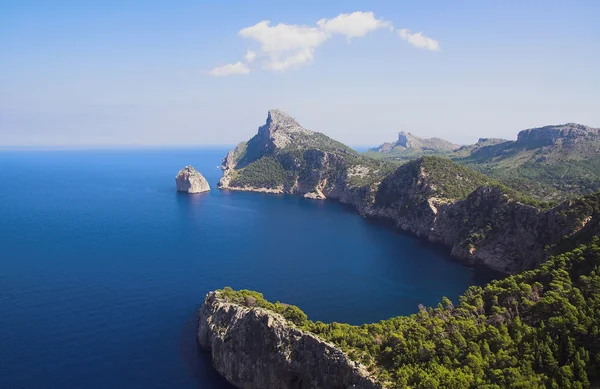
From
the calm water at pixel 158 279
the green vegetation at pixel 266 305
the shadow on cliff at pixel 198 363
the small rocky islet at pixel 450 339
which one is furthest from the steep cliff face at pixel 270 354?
the calm water at pixel 158 279

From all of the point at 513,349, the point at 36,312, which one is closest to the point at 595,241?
the point at 513,349

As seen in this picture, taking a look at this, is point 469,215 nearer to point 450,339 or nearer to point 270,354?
point 450,339

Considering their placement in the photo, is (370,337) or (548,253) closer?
(370,337)

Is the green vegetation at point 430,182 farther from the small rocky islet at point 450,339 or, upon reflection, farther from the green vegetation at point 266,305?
the green vegetation at point 266,305

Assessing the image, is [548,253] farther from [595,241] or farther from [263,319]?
[263,319]

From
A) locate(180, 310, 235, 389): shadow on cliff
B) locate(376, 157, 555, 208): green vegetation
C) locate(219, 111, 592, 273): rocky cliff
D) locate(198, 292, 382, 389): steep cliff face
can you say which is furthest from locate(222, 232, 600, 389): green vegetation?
locate(376, 157, 555, 208): green vegetation

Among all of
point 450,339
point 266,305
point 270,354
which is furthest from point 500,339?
point 266,305
